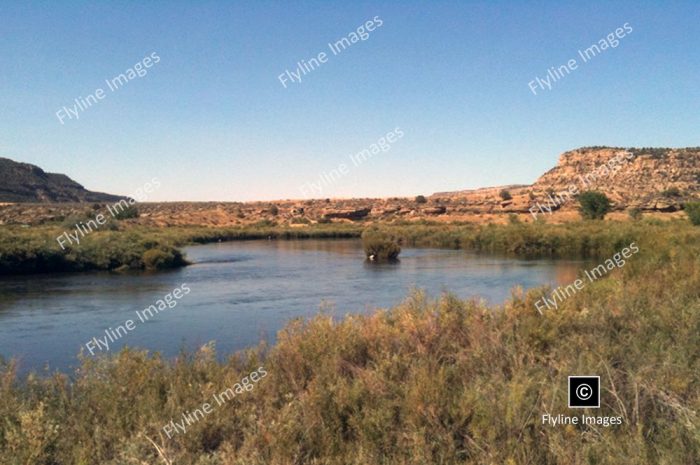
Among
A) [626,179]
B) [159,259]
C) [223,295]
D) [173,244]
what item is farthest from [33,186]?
[626,179]

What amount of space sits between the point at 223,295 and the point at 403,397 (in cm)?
1286

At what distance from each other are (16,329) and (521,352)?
11.1 metres

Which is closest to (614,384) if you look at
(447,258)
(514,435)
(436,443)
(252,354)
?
(514,435)

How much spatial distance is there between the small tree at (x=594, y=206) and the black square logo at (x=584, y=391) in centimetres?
4211

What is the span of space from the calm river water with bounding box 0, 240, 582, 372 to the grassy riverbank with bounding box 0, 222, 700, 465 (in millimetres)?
2077

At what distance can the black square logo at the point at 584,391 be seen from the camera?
459 cm

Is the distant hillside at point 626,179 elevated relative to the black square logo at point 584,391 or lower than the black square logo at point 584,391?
elevated

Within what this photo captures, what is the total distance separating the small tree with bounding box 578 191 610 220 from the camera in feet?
144

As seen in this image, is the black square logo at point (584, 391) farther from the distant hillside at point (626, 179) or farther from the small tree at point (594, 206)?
the distant hillside at point (626, 179)

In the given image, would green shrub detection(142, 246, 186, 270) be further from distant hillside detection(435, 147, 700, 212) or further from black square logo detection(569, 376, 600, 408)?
distant hillside detection(435, 147, 700, 212)

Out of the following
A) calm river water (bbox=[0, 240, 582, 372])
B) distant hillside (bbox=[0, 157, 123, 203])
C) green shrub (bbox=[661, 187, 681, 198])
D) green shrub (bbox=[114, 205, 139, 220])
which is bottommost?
calm river water (bbox=[0, 240, 582, 372])

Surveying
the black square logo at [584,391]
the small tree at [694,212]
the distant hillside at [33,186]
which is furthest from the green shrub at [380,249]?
the distant hillside at [33,186]

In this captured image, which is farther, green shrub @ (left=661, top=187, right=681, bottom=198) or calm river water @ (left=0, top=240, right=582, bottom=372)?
green shrub @ (left=661, top=187, right=681, bottom=198)

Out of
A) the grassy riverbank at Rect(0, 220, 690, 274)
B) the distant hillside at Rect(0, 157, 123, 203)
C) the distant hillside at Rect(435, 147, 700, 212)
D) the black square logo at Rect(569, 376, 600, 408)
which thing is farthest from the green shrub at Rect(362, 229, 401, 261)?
the distant hillside at Rect(0, 157, 123, 203)
